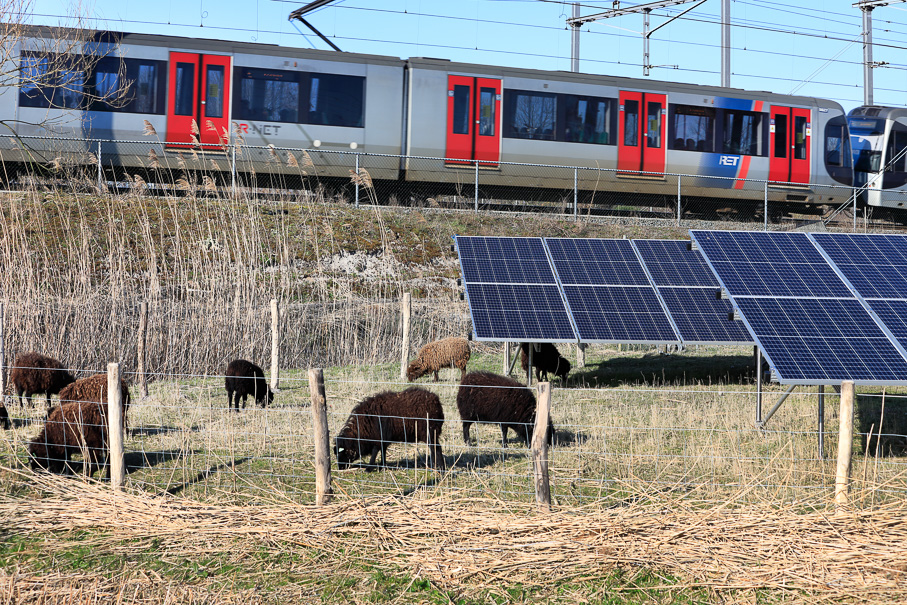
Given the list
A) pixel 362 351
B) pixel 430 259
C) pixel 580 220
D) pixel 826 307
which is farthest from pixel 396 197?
pixel 826 307

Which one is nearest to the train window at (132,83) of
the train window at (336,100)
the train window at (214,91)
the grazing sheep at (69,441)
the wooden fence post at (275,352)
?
the train window at (214,91)

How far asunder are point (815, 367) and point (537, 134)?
14.4 meters

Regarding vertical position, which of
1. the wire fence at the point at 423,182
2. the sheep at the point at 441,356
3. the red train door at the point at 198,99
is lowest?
the sheep at the point at 441,356

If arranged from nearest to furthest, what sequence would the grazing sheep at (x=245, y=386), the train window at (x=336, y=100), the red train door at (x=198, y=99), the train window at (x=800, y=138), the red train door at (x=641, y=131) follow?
1. the grazing sheep at (x=245, y=386)
2. the red train door at (x=198, y=99)
3. the train window at (x=336, y=100)
4. the red train door at (x=641, y=131)
5. the train window at (x=800, y=138)

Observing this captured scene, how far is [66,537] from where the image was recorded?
18.2 feet

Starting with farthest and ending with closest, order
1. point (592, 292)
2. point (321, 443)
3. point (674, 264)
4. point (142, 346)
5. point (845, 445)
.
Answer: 1. point (674, 264)
2. point (592, 292)
3. point (142, 346)
4. point (321, 443)
5. point (845, 445)

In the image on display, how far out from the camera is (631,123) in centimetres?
2116

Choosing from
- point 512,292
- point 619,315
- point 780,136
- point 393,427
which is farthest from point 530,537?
point 780,136

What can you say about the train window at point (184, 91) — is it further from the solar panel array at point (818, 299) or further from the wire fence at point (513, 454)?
the solar panel array at point (818, 299)

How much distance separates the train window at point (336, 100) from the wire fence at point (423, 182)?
85cm

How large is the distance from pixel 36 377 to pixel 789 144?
816 inches

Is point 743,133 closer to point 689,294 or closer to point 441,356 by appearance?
point 689,294

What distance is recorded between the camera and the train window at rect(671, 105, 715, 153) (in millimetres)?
21500

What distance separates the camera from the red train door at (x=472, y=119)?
64.8 feet
